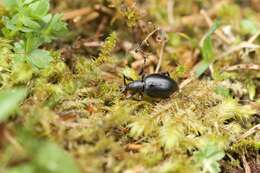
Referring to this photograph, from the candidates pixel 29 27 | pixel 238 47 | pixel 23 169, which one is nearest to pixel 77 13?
pixel 29 27

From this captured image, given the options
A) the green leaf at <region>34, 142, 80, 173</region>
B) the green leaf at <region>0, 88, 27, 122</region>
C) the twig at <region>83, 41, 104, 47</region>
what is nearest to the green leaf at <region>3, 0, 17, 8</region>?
the twig at <region>83, 41, 104, 47</region>

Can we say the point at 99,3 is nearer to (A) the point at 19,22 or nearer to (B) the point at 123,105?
(A) the point at 19,22

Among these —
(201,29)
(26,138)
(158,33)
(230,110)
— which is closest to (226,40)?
(201,29)

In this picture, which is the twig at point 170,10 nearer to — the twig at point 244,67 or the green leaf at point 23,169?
Answer: the twig at point 244,67

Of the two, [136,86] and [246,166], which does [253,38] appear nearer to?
[136,86]

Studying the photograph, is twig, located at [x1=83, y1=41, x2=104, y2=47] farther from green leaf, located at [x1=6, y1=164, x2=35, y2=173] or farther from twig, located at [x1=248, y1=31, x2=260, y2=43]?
green leaf, located at [x1=6, y1=164, x2=35, y2=173]

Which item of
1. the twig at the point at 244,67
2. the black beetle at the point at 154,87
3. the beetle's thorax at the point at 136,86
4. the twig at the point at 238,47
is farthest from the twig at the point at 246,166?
the twig at the point at 238,47
